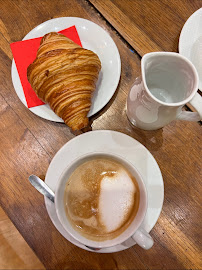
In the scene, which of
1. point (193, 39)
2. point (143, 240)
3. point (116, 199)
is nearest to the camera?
point (143, 240)

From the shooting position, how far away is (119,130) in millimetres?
903

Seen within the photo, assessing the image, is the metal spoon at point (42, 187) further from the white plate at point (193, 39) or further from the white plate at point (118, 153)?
the white plate at point (193, 39)

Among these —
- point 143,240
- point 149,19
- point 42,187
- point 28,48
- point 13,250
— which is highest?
point 149,19

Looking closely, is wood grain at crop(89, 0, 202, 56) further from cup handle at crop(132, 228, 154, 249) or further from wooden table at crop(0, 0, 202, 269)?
cup handle at crop(132, 228, 154, 249)

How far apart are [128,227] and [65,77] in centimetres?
49

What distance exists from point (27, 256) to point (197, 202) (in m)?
0.61

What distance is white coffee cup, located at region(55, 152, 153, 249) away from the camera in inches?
24.9

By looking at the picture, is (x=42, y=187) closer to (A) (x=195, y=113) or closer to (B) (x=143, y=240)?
(B) (x=143, y=240)

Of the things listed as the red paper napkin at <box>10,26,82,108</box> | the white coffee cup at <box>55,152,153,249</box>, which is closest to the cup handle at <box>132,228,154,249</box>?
the white coffee cup at <box>55,152,153,249</box>

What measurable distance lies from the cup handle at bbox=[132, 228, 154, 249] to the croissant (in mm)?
378

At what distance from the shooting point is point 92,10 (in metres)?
0.96

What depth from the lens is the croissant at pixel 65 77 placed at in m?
0.78

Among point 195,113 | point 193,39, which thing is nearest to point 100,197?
point 195,113

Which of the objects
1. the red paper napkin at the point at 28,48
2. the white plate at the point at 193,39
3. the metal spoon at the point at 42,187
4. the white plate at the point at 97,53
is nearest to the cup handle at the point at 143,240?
the metal spoon at the point at 42,187
